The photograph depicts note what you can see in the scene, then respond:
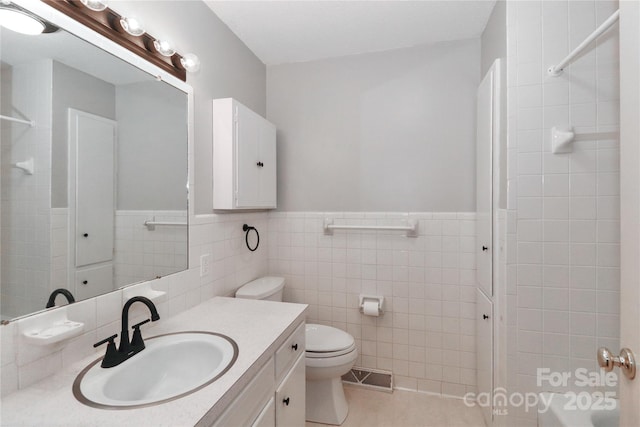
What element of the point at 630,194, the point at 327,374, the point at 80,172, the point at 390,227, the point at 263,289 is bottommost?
the point at 327,374

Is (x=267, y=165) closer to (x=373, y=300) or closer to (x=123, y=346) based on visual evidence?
(x=373, y=300)

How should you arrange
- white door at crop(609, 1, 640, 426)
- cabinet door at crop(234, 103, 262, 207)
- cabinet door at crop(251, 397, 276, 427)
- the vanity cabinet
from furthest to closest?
cabinet door at crop(234, 103, 262, 207) < cabinet door at crop(251, 397, 276, 427) < the vanity cabinet < white door at crop(609, 1, 640, 426)

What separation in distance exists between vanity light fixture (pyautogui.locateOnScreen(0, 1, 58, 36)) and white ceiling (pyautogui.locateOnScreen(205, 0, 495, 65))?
1.02 m

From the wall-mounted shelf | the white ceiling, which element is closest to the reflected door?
the wall-mounted shelf

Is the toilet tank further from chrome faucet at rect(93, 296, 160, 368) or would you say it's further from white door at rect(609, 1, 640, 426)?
white door at rect(609, 1, 640, 426)

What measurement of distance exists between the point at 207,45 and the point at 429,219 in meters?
1.79

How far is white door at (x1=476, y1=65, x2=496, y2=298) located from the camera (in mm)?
1674

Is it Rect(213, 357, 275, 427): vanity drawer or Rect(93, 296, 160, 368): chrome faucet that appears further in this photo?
Rect(93, 296, 160, 368): chrome faucet

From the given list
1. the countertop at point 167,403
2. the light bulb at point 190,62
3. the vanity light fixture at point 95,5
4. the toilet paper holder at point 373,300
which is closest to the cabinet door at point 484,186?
the toilet paper holder at point 373,300

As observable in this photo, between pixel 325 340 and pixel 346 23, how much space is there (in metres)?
2.04

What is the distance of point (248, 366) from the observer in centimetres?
94

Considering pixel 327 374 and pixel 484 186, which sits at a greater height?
Answer: pixel 484 186

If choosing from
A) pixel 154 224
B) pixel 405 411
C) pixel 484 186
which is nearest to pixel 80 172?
pixel 154 224

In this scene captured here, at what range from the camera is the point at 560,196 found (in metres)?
1.43
